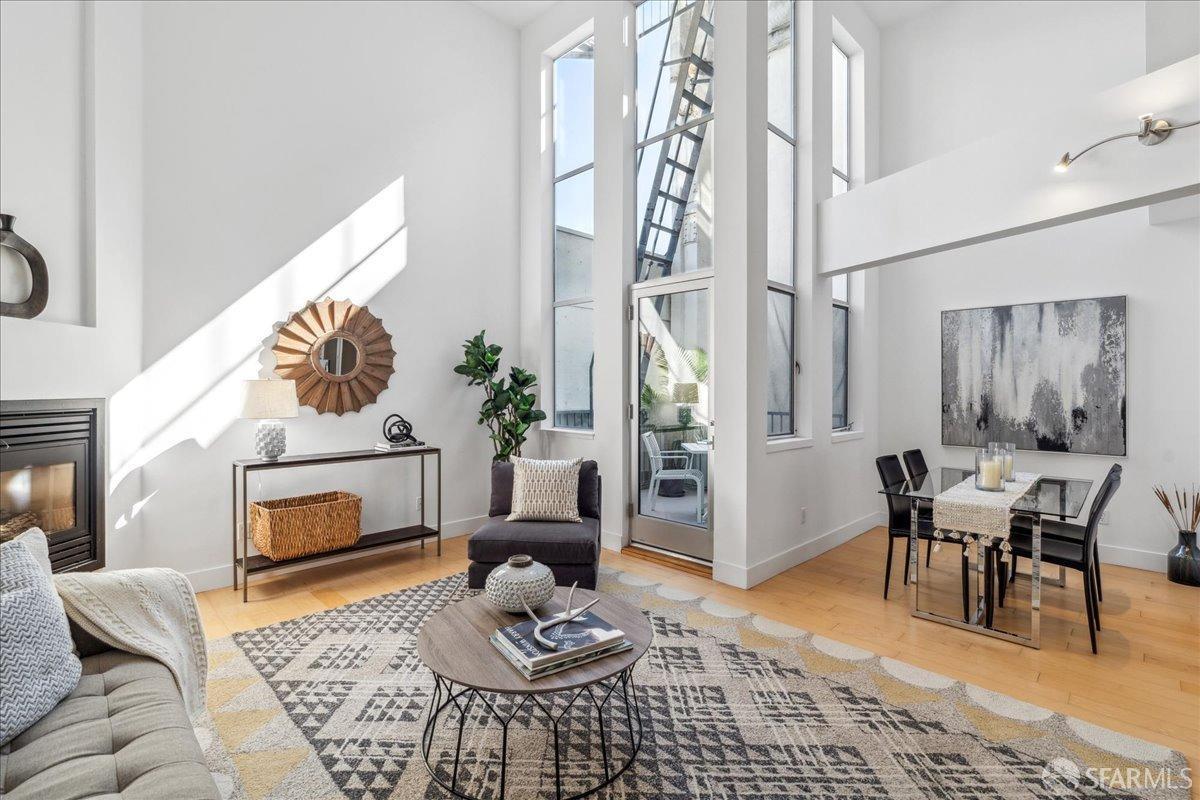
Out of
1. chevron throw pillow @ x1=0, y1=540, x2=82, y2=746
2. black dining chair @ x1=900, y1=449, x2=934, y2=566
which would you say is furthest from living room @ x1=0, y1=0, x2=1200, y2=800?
black dining chair @ x1=900, y1=449, x2=934, y2=566

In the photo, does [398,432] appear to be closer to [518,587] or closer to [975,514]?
[518,587]

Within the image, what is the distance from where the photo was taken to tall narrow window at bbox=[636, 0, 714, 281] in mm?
4262

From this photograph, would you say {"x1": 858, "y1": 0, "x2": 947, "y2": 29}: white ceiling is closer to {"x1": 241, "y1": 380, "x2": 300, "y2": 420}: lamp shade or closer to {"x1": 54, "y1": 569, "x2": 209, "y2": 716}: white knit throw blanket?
{"x1": 241, "y1": 380, "x2": 300, "y2": 420}: lamp shade

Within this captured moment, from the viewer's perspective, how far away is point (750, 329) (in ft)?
12.4

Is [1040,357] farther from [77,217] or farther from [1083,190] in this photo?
[77,217]

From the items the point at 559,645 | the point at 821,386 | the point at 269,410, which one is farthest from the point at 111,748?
the point at 821,386

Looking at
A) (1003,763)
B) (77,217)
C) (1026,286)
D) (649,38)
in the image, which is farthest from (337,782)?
(1026,286)

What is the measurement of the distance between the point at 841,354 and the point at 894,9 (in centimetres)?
319

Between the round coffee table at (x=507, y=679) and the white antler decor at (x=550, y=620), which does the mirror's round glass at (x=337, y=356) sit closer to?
the round coffee table at (x=507, y=679)

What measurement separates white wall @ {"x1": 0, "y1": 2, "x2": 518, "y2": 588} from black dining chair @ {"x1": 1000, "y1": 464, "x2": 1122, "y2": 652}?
3.94 m

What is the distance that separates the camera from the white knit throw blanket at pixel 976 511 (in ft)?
9.63

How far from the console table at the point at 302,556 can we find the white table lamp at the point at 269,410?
0.09 metres

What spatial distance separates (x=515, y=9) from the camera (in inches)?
205

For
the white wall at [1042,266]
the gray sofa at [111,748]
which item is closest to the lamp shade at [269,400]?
the gray sofa at [111,748]
